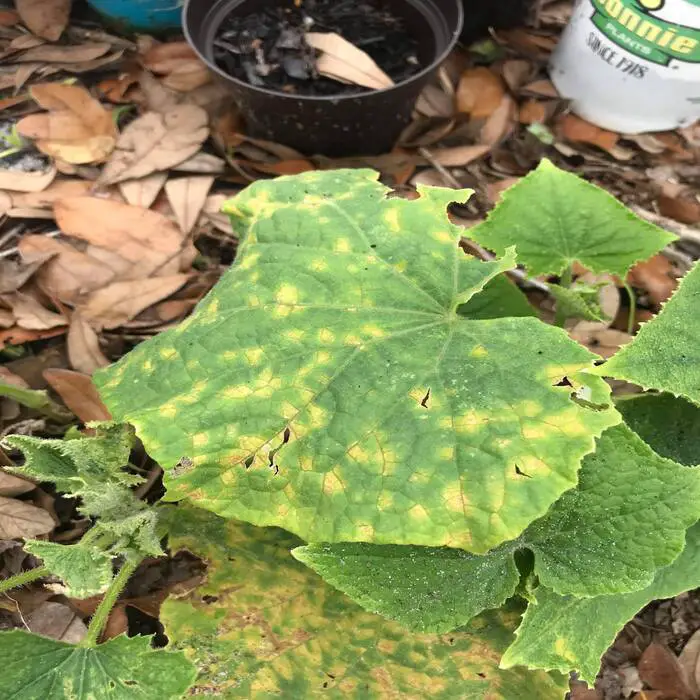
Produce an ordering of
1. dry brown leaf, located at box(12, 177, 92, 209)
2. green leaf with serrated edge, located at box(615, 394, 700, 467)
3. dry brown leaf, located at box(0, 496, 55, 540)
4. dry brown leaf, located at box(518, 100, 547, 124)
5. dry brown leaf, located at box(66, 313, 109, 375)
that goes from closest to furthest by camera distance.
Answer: green leaf with serrated edge, located at box(615, 394, 700, 467) → dry brown leaf, located at box(0, 496, 55, 540) → dry brown leaf, located at box(66, 313, 109, 375) → dry brown leaf, located at box(12, 177, 92, 209) → dry brown leaf, located at box(518, 100, 547, 124)

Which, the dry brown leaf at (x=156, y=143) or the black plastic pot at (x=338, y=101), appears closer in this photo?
the black plastic pot at (x=338, y=101)

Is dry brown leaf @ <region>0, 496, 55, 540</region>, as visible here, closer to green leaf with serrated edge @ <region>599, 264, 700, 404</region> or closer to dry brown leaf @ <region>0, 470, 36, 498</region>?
dry brown leaf @ <region>0, 470, 36, 498</region>

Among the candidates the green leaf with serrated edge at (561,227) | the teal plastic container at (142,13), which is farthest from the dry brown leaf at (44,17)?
the green leaf with serrated edge at (561,227)

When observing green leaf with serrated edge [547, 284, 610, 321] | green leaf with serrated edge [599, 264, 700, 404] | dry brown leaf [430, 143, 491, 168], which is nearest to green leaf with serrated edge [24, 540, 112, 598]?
green leaf with serrated edge [599, 264, 700, 404]

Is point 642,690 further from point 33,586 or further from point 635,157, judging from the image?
point 635,157

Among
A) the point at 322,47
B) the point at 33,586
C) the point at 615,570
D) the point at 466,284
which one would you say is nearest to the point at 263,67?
the point at 322,47

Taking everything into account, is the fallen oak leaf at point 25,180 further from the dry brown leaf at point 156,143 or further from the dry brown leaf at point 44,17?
the dry brown leaf at point 44,17
